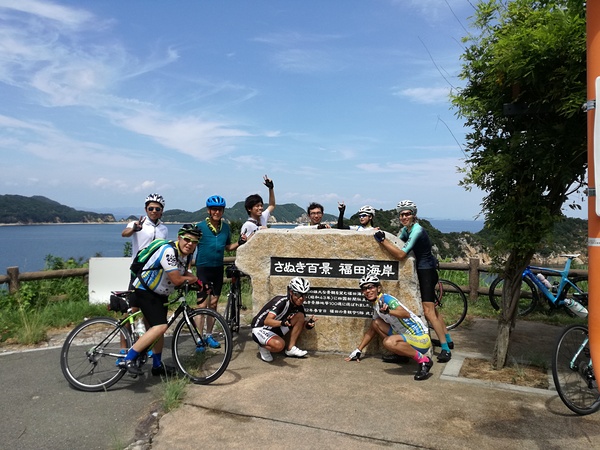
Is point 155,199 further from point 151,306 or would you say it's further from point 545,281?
point 545,281

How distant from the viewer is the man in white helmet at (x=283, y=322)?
5129 mm

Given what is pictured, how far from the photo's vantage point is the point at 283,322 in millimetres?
5273

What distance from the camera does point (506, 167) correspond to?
14.4ft

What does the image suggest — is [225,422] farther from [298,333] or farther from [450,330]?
[450,330]

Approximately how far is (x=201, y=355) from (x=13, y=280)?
4.37m

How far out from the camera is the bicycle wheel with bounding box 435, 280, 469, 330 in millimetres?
7359

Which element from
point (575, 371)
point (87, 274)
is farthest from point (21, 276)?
point (575, 371)

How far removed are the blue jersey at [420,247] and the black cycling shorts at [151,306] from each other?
2.88 metres

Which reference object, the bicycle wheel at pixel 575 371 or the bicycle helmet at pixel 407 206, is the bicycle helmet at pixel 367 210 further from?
the bicycle wheel at pixel 575 371

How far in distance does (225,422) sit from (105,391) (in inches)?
59.5

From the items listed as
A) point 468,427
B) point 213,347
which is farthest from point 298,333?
point 468,427

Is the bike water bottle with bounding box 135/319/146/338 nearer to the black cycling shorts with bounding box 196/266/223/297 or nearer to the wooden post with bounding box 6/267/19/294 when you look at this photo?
the black cycling shorts with bounding box 196/266/223/297

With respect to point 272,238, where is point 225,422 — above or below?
below

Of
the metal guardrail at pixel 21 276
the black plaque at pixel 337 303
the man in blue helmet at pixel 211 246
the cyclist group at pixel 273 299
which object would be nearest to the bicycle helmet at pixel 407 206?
the cyclist group at pixel 273 299
